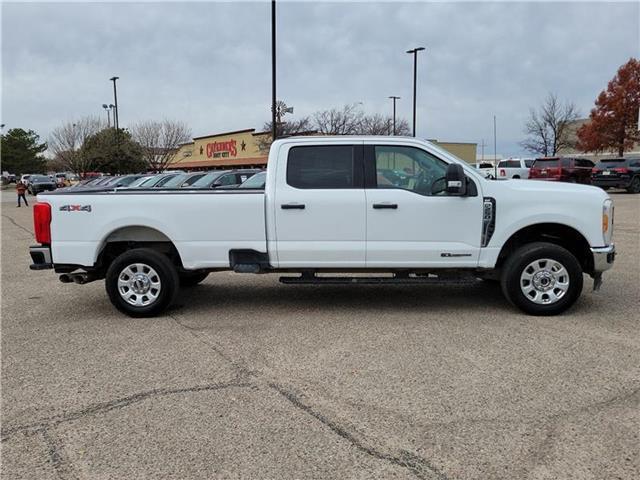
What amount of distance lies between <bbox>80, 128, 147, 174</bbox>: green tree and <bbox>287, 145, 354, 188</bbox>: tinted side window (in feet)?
147

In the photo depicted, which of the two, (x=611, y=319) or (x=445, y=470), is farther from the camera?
(x=611, y=319)

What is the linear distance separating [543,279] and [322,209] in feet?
8.21

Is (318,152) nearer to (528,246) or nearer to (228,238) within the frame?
(228,238)

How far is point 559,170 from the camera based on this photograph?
1003 inches

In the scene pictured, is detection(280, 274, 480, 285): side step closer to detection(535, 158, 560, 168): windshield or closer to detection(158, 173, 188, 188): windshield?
detection(158, 173, 188, 188): windshield

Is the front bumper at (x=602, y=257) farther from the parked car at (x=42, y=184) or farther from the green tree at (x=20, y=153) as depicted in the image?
the green tree at (x=20, y=153)

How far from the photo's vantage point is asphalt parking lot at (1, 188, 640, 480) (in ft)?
10.3

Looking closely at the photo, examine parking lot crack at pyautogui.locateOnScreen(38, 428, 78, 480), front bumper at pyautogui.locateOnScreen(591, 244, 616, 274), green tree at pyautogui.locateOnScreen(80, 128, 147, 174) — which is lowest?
parking lot crack at pyautogui.locateOnScreen(38, 428, 78, 480)

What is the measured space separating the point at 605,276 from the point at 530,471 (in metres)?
5.96

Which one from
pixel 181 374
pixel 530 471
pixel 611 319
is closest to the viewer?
pixel 530 471

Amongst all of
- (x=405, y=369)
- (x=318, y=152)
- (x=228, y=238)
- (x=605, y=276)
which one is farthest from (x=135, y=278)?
(x=605, y=276)

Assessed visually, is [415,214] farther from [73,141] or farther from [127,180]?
[73,141]

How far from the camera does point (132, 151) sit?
4797cm

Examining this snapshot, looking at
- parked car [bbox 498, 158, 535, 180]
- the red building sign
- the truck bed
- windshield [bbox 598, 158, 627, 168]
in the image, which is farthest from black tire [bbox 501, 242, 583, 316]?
the red building sign
